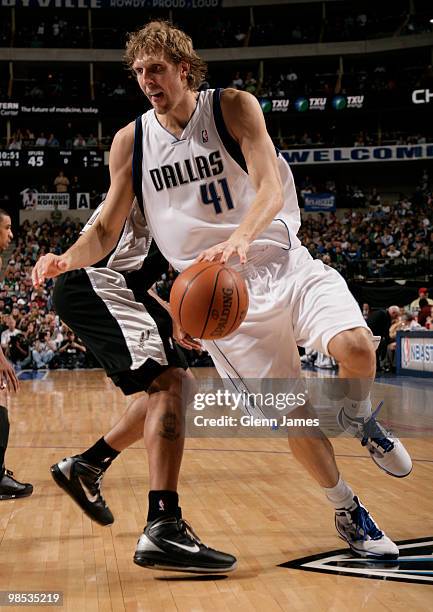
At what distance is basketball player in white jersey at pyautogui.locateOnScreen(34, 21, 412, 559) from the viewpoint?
9.57 feet

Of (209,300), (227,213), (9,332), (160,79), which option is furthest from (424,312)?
(209,300)

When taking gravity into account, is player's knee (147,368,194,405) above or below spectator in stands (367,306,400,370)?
above

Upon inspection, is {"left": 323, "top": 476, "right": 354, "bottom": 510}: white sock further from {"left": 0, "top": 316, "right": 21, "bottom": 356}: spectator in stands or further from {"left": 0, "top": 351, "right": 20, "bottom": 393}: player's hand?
{"left": 0, "top": 316, "right": 21, "bottom": 356}: spectator in stands

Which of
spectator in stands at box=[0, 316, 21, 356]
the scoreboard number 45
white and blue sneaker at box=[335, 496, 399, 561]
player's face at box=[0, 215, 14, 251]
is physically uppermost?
player's face at box=[0, 215, 14, 251]

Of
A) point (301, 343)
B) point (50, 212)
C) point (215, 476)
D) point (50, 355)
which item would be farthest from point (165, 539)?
point (50, 212)

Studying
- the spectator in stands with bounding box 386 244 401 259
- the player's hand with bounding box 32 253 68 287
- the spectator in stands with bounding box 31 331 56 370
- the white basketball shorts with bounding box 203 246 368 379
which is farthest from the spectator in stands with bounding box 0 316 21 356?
the player's hand with bounding box 32 253 68 287

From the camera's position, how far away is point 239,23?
29859mm

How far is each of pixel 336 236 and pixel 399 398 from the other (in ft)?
45.1

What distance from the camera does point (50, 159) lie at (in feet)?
82.9

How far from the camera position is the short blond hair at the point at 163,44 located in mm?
2873

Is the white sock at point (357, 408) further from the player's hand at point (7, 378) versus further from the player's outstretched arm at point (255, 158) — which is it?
the player's hand at point (7, 378)

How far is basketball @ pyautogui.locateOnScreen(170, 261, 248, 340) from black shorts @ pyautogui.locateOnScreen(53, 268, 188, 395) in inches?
14.1

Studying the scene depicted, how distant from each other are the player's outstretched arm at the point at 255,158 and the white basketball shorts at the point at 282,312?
0.32 meters

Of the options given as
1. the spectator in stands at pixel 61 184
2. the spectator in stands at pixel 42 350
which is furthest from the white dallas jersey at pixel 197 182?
the spectator in stands at pixel 61 184
